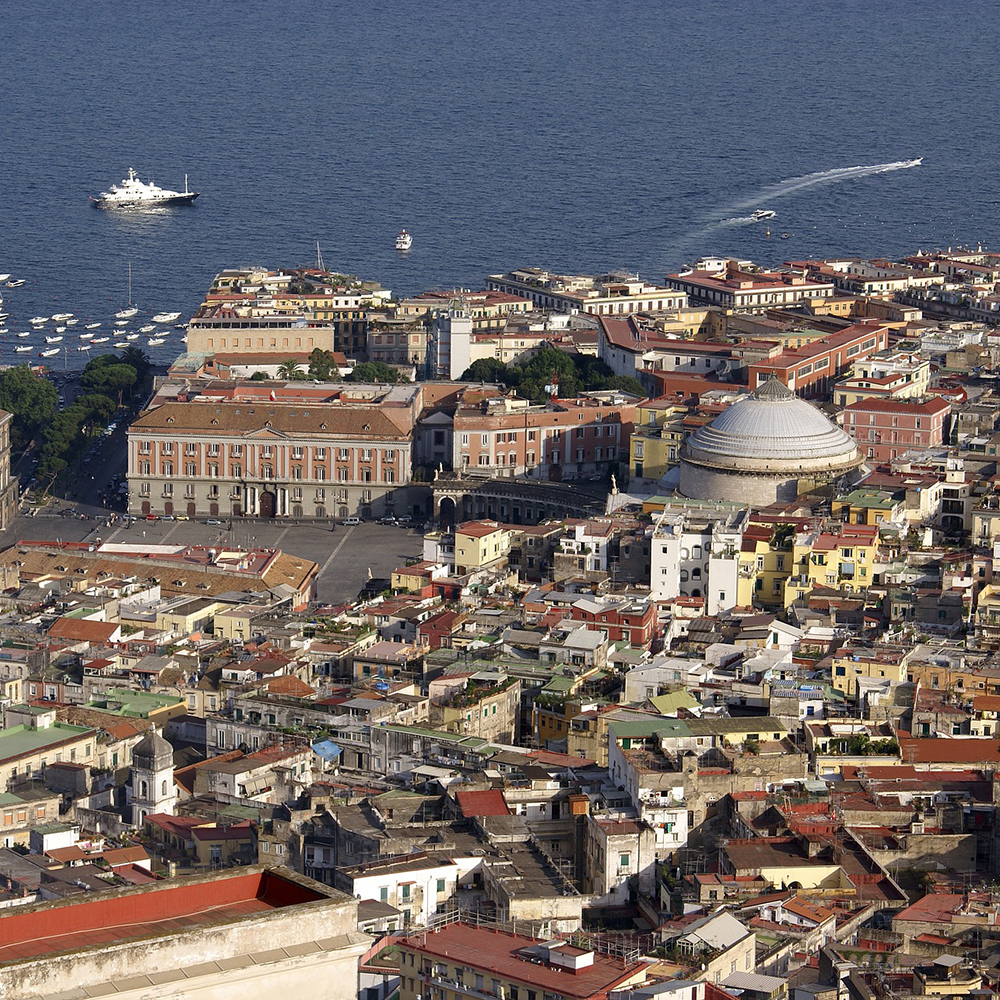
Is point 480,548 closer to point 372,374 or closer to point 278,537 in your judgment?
point 278,537

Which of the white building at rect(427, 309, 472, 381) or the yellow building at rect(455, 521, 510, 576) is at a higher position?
the white building at rect(427, 309, 472, 381)

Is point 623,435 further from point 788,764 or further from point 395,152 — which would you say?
point 395,152

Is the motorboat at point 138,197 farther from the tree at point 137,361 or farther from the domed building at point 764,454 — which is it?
the domed building at point 764,454

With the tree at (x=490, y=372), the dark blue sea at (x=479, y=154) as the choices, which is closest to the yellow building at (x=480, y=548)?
the tree at (x=490, y=372)

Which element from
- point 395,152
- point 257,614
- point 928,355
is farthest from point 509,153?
point 257,614

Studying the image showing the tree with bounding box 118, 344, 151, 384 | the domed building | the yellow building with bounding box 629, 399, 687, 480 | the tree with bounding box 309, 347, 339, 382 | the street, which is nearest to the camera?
the domed building

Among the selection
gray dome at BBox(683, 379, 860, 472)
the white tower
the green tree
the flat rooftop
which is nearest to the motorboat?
the green tree

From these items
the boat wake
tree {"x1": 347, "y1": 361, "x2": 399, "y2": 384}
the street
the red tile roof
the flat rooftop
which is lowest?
the street

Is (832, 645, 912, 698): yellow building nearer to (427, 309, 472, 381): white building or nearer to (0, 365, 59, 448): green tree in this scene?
(427, 309, 472, 381): white building
